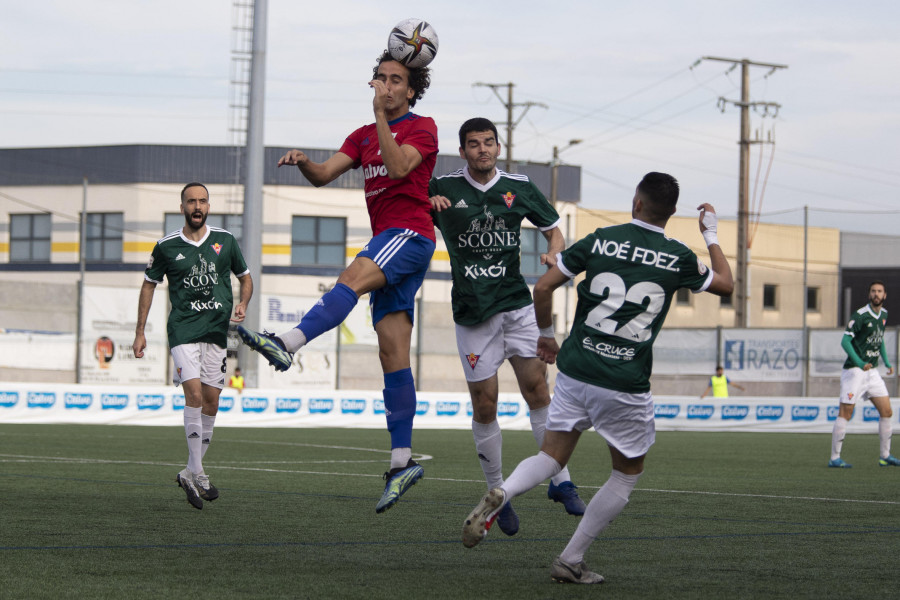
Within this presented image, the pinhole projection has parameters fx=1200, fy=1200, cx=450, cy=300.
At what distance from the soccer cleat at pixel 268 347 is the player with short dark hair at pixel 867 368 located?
35.3 ft

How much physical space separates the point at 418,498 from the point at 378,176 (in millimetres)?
3197

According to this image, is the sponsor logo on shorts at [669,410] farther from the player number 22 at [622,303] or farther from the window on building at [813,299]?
the window on building at [813,299]

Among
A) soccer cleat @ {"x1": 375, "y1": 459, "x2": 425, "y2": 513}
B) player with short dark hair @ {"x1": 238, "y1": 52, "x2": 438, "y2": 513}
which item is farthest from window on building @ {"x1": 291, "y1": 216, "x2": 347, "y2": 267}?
soccer cleat @ {"x1": 375, "y1": 459, "x2": 425, "y2": 513}

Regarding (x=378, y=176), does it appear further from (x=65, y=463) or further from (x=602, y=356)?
(x=65, y=463)

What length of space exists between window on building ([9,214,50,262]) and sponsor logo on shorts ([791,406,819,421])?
33.5 meters

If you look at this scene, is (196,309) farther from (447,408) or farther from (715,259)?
(447,408)

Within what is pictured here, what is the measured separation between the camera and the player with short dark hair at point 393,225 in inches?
256

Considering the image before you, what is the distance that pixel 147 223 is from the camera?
4819cm

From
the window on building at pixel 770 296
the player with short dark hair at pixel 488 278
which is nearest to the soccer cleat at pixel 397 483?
the player with short dark hair at pixel 488 278

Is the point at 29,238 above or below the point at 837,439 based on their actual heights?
above

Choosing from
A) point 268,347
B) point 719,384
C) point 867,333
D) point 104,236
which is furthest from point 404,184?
point 104,236

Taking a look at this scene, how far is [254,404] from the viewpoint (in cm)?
2616

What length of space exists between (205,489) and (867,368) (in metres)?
10.0

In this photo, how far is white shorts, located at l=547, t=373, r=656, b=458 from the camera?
5.39m
